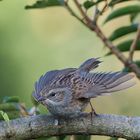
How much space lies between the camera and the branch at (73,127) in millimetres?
3023

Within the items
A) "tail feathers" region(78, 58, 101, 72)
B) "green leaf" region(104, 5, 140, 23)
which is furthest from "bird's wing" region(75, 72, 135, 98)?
"green leaf" region(104, 5, 140, 23)

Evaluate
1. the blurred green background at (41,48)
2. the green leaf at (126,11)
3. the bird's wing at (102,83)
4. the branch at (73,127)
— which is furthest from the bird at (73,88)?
the blurred green background at (41,48)

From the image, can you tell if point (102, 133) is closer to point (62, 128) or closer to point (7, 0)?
point (62, 128)

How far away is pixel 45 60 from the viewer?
24.4 ft

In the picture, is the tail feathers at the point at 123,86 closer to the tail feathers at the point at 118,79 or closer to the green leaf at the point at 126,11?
the tail feathers at the point at 118,79

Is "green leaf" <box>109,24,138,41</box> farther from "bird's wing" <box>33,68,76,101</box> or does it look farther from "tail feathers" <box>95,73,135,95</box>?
"tail feathers" <box>95,73,135,95</box>

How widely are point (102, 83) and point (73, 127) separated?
38cm

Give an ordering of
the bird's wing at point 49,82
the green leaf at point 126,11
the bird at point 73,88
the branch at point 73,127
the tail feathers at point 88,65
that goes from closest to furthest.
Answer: the branch at point 73,127 → the bird at point 73,88 → the bird's wing at point 49,82 → the green leaf at point 126,11 → the tail feathers at point 88,65

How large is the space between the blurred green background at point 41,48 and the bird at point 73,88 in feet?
9.59

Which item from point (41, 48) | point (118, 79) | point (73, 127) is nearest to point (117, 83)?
point (118, 79)

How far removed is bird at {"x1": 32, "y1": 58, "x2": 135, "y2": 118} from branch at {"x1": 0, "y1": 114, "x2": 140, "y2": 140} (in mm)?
153

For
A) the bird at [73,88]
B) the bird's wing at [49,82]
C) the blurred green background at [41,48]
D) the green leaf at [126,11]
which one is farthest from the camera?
the blurred green background at [41,48]

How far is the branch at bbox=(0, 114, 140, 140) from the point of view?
3023mm

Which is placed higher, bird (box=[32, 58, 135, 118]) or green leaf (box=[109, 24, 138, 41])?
green leaf (box=[109, 24, 138, 41])
